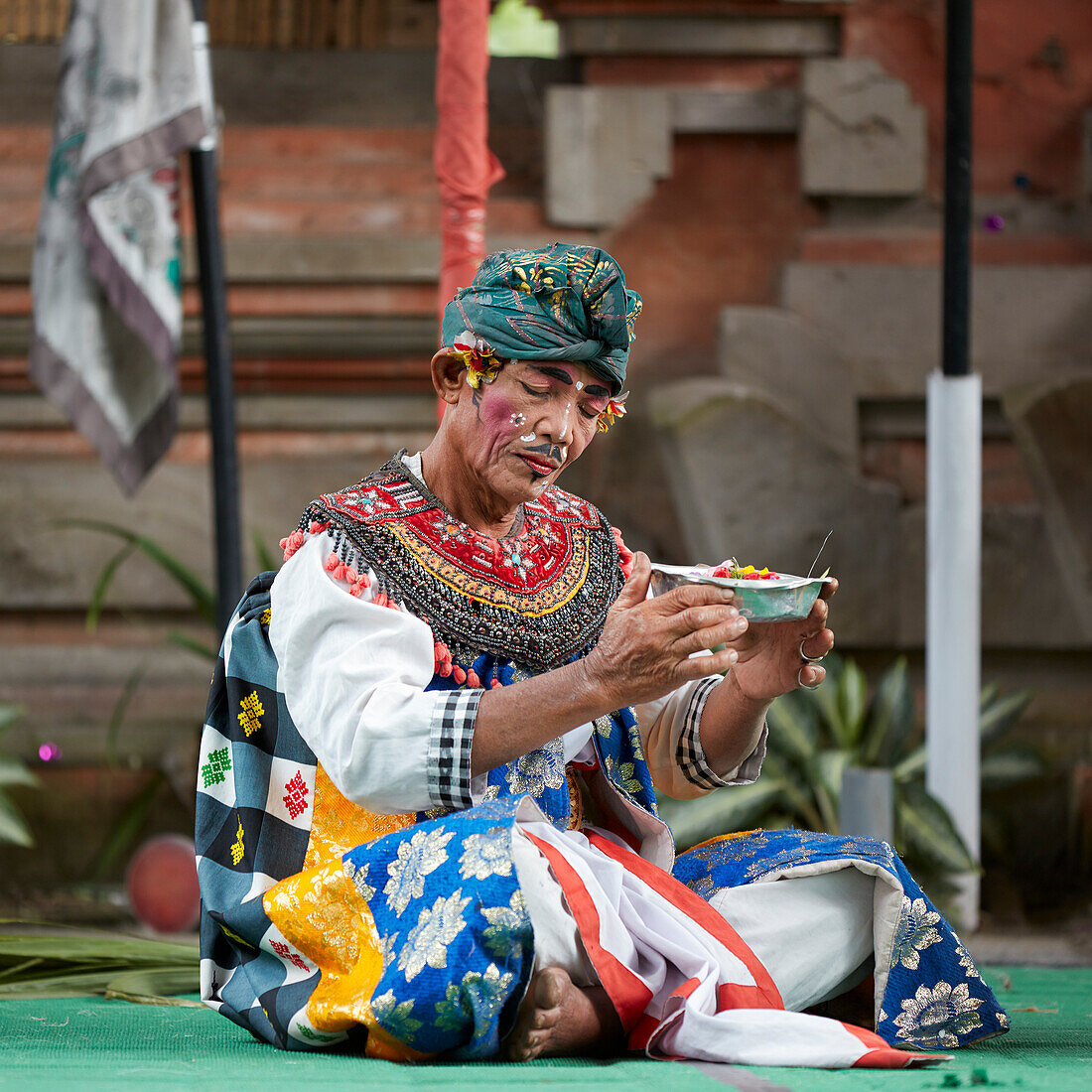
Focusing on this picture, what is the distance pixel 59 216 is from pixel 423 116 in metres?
1.86

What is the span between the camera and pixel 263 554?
4406mm

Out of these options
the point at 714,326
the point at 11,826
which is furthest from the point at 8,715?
the point at 714,326

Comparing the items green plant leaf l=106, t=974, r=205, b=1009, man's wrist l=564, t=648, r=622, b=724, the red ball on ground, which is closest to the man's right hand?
man's wrist l=564, t=648, r=622, b=724

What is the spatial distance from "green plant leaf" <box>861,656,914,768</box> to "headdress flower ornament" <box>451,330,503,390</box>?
2.51m

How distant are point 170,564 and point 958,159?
Result: 8.52 ft

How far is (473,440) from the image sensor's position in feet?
6.64

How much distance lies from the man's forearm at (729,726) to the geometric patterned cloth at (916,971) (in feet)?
0.60

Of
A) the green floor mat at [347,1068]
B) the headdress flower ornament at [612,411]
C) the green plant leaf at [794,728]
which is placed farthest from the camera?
the green plant leaf at [794,728]

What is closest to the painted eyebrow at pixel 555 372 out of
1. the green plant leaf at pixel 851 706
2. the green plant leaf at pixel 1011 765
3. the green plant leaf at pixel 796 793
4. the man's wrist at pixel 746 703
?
the man's wrist at pixel 746 703

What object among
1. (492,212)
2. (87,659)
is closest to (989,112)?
(492,212)

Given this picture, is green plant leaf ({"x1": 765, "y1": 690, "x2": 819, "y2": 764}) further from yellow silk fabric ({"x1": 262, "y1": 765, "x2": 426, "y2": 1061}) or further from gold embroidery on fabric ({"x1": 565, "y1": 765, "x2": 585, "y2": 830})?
yellow silk fabric ({"x1": 262, "y1": 765, "x2": 426, "y2": 1061})

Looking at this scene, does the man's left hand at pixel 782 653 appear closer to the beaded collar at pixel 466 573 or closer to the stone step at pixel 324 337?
the beaded collar at pixel 466 573

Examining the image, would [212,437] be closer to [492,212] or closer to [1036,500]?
[492,212]

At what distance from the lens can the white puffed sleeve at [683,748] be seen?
2160 mm
